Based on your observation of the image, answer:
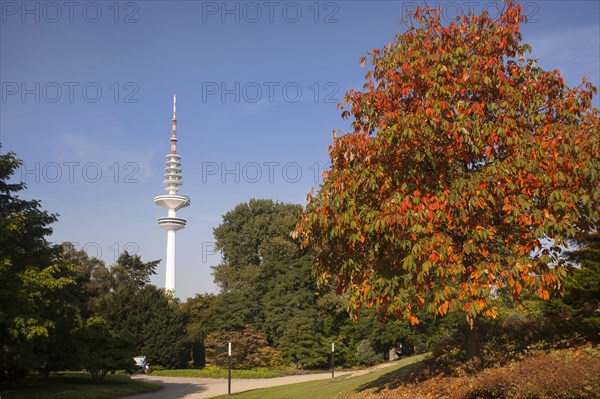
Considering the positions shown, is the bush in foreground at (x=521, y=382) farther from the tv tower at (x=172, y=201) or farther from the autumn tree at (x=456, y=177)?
the tv tower at (x=172, y=201)

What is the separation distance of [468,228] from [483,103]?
10.6 ft

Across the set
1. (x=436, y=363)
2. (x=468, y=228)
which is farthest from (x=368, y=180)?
(x=436, y=363)

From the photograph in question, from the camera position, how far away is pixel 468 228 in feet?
42.1

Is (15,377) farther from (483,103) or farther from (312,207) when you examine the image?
(483,103)

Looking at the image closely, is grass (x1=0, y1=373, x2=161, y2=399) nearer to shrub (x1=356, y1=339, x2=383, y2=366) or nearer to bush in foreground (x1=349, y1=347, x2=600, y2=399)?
bush in foreground (x1=349, y1=347, x2=600, y2=399)

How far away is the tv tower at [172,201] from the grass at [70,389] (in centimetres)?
8365

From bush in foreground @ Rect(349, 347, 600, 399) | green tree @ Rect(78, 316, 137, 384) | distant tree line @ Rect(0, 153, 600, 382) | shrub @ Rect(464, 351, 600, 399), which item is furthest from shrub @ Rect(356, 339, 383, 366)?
shrub @ Rect(464, 351, 600, 399)

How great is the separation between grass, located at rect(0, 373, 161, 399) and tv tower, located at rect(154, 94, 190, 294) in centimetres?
8365

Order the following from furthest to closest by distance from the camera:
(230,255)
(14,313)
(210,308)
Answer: (230,255) → (210,308) → (14,313)

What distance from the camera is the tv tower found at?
119188mm

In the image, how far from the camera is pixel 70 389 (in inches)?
1147

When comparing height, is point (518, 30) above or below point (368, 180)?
above

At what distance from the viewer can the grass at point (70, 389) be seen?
26219 mm

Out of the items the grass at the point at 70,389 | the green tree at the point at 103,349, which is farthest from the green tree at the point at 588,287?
the green tree at the point at 103,349
